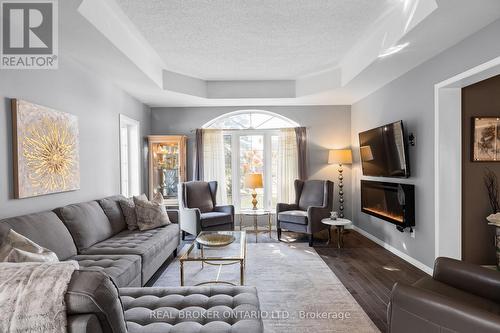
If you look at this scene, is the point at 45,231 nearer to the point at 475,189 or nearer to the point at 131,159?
the point at 131,159

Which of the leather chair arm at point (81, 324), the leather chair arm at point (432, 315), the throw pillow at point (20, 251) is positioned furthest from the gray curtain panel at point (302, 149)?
the leather chair arm at point (81, 324)

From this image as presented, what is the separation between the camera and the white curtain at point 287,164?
19.1 feet

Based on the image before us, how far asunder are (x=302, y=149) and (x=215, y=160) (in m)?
1.79

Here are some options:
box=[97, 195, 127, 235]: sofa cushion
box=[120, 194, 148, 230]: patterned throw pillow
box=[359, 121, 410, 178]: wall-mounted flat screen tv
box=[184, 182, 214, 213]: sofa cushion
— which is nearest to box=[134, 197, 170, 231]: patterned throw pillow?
box=[120, 194, 148, 230]: patterned throw pillow

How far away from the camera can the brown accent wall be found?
3.31 metres

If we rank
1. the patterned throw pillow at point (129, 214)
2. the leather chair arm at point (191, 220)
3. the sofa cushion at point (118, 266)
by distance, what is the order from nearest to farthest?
the sofa cushion at point (118, 266), the patterned throw pillow at point (129, 214), the leather chair arm at point (191, 220)

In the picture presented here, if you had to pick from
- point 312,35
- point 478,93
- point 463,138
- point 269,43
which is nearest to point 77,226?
point 269,43

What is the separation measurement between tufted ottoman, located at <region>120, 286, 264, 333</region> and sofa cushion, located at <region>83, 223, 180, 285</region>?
84 cm

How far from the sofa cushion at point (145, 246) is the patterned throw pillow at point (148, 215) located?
0.24ft

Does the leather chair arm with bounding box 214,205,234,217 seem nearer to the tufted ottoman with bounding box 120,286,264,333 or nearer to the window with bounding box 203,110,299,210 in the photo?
the window with bounding box 203,110,299,210

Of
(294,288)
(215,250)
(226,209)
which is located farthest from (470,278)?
(226,209)

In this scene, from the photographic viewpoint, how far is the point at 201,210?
201 inches

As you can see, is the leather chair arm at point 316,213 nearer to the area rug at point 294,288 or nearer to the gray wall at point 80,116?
the area rug at point 294,288

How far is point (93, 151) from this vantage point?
3650 millimetres
